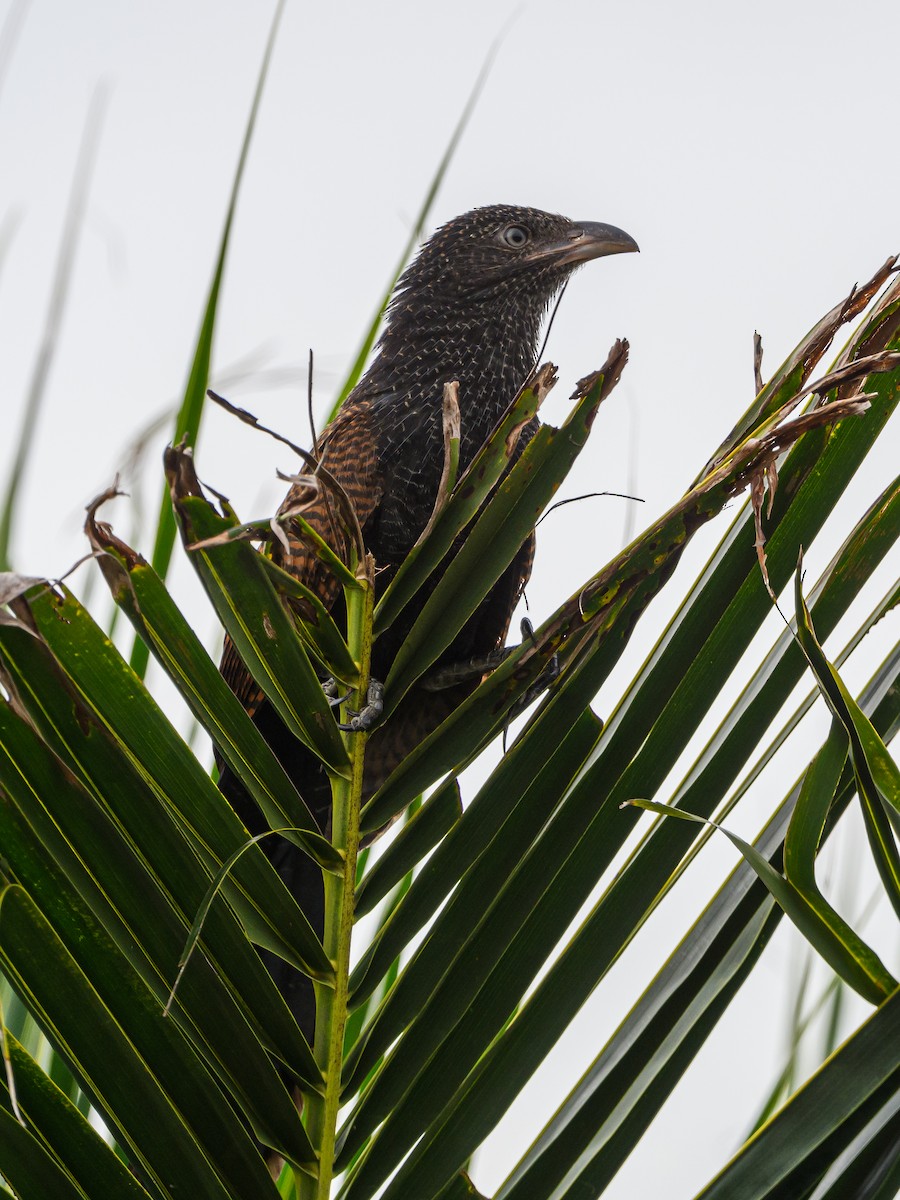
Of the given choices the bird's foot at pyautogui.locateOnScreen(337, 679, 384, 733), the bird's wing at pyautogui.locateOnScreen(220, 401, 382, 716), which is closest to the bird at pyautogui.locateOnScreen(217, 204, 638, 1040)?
the bird's wing at pyautogui.locateOnScreen(220, 401, 382, 716)

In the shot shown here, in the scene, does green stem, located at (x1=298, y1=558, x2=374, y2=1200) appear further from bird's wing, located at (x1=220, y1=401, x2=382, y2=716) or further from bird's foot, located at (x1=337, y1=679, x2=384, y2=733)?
bird's wing, located at (x1=220, y1=401, x2=382, y2=716)

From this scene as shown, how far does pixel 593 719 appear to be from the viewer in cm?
105

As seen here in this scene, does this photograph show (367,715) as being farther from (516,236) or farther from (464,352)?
(516,236)

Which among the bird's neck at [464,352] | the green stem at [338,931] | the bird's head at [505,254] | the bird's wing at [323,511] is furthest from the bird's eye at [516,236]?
the green stem at [338,931]

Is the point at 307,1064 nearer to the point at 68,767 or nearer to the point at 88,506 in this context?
the point at 68,767

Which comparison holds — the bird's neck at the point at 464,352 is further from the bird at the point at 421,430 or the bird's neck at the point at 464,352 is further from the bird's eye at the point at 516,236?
the bird's eye at the point at 516,236

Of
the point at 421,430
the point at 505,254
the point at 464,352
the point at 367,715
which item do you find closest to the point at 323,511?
the point at 421,430

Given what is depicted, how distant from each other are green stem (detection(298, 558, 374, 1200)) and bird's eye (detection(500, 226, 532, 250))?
189cm

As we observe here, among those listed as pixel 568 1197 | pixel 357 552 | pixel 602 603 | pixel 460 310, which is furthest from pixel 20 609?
pixel 460 310

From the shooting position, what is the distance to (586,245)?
8.80 feet

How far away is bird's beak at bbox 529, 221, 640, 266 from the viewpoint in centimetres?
259

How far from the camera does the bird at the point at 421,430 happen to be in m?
2.05

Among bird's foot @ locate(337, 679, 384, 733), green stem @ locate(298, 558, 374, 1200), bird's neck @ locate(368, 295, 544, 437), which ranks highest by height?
bird's neck @ locate(368, 295, 544, 437)

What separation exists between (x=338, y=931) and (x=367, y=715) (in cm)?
20
